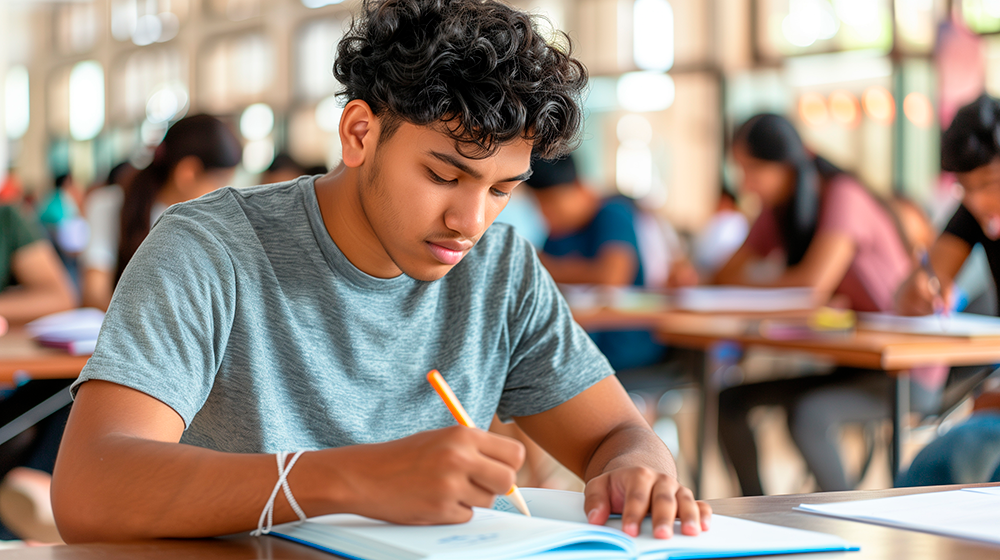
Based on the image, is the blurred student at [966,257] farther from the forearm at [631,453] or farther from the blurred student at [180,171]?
the blurred student at [180,171]

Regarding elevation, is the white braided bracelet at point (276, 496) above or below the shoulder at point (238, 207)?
below

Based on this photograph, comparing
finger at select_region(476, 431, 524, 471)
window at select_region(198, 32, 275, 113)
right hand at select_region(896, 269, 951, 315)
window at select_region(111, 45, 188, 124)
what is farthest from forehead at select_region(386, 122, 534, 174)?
window at select_region(111, 45, 188, 124)

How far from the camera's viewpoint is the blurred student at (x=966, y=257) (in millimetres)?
1373

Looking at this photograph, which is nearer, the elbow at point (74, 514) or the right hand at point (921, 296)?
the elbow at point (74, 514)

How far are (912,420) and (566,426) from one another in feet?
6.29

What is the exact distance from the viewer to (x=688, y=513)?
755mm

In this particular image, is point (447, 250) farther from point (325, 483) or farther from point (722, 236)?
point (722, 236)

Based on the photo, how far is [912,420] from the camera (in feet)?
8.82

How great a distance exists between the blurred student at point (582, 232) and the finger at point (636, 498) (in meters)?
2.43

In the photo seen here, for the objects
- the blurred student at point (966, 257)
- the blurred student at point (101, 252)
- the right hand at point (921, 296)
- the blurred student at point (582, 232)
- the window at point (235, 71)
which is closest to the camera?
the blurred student at point (966, 257)

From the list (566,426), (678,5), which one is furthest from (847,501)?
(678,5)

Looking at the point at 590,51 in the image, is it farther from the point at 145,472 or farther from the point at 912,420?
the point at 145,472

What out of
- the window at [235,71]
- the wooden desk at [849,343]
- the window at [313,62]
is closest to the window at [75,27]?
the window at [235,71]

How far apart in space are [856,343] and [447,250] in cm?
142
